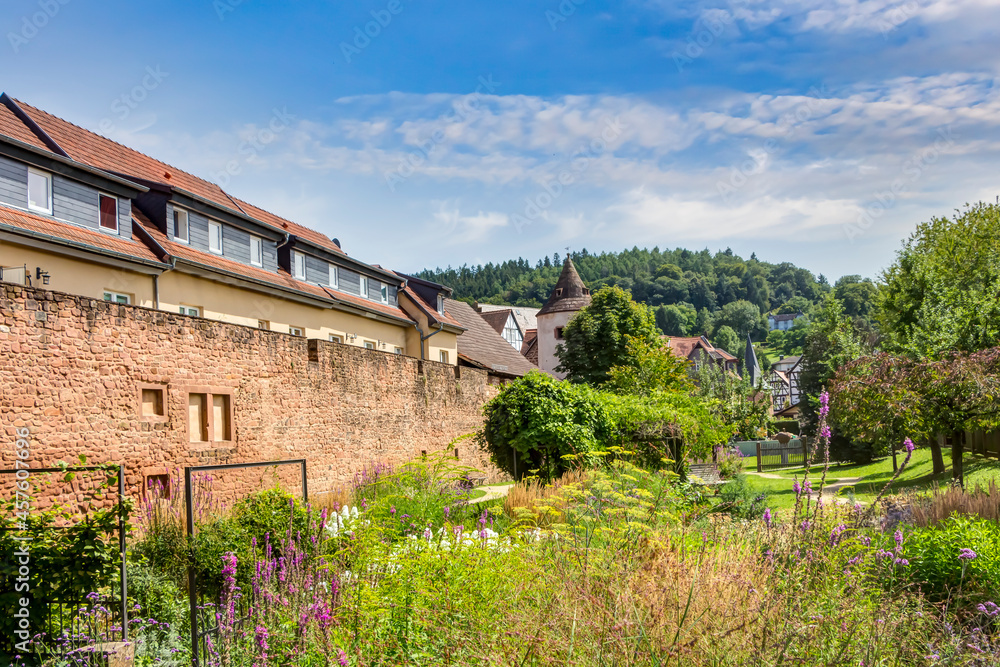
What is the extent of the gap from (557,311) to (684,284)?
68.4 metres

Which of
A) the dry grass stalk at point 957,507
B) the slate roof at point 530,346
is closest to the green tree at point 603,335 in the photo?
the slate roof at point 530,346

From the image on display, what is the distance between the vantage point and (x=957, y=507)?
7941mm

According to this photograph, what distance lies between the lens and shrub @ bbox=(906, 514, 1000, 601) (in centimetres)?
587

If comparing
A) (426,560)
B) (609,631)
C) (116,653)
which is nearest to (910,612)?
(609,631)

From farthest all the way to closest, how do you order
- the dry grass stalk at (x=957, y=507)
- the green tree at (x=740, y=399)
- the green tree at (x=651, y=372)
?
1. the green tree at (x=740, y=399)
2. the green tree at (x=651, y=372)
3. the dry grass stalk at (x=957, y=507)

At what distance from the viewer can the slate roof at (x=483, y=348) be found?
115 feet

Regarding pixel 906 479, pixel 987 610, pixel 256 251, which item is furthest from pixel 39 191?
pixel 906 479

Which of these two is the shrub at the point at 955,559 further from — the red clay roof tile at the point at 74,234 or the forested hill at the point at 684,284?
the forested hill at the point at 684,284

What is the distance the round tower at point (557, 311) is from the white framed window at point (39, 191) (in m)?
45.5

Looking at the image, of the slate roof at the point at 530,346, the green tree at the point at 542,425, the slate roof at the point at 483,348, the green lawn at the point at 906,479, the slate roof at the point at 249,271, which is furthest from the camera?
the slate roof at the point at 530,346

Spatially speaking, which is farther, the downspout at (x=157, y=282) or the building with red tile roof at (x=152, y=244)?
the downspout at (x=157, y=282)

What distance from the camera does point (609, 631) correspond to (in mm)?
3682

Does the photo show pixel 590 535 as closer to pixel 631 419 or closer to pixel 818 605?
pixel 818 605

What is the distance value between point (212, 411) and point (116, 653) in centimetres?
945
